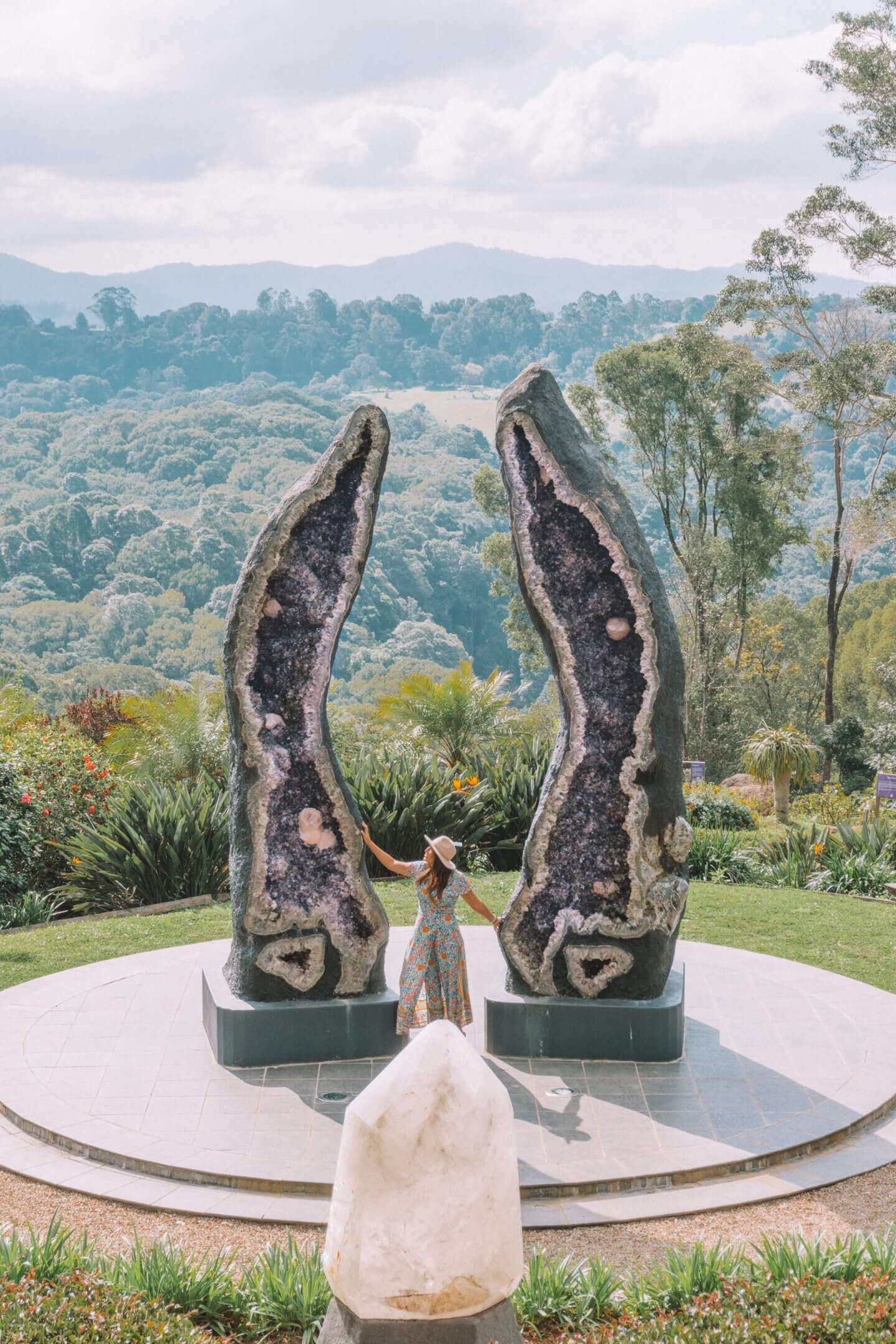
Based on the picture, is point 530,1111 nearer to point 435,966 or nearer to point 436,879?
point 435,966

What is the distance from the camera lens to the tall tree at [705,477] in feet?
113

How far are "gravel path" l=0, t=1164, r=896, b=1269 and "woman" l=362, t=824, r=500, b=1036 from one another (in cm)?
193

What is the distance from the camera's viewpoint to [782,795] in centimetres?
1953

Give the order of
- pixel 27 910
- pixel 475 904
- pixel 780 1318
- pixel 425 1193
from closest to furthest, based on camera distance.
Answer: pixel 425 1193 < pixel 780 1318 < pixel 475 904 < pixel 27 910

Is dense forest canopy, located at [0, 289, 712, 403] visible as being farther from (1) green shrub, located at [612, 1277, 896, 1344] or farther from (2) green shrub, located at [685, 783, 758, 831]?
(1) green shrub, located at [612, 1277, 896, 1344]

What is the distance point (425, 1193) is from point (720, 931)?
8591 mm

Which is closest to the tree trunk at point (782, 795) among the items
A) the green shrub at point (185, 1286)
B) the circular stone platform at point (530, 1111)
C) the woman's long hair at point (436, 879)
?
the circular stone platform at point (530, 1111)

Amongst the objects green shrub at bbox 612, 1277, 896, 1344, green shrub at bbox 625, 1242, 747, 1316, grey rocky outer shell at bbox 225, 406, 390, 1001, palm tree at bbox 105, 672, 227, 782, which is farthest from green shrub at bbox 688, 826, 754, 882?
green shrub at bbox 612, 1277, 896, 1344

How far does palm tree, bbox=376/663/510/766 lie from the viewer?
56.3ft

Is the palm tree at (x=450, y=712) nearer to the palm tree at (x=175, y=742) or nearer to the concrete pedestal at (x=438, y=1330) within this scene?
the palm tree at (x=175, y=742)

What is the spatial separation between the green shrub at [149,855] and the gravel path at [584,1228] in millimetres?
6484

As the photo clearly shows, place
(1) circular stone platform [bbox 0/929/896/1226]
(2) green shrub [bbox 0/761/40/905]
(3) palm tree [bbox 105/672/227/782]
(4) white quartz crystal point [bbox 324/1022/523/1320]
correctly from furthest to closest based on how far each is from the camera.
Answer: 1. (3) palm tree [bbox 105/672/227/782]
2. (2) green shrub [bbox 0/761/40/905]
3. (1) circular stone platform [bbox 0/929/896/1226]
4. (4) white quartz crystal point [bbox 324/1022/523/1320]

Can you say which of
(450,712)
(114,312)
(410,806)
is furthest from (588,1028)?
(114,312)

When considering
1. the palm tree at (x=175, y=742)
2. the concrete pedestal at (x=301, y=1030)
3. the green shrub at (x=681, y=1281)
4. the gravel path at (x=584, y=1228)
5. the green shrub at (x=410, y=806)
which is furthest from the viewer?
the palm tree at (x=175, y=742)
